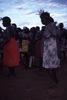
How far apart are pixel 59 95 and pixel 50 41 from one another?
1772mm

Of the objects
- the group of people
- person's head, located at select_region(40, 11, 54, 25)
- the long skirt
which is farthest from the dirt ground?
person's head, located at select_region(40, 11, 54, 25)

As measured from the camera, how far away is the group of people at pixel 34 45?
8805 mm

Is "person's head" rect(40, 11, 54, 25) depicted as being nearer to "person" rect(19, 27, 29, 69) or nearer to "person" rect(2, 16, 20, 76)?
"person" rect(2, 16, 20, 76)

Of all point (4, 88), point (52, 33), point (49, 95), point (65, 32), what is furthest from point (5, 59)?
point (65, 32)

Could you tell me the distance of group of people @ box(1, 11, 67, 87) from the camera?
8.80 metres

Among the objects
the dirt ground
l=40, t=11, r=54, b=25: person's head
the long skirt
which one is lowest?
the dirt ground

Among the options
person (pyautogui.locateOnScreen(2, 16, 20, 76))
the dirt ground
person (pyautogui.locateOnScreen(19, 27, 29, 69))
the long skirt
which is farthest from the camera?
person (pyautogui.locateOnScreen(19, 27, 29, 69))

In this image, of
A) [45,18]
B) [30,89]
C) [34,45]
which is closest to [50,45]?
[45,18]

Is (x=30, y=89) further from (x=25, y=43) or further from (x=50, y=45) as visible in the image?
(x=25, y=43)

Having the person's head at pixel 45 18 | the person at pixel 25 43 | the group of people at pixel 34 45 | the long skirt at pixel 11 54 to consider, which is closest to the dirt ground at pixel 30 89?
the group of people at pixel 34 45

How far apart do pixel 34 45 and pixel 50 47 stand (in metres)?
4.55

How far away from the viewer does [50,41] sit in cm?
882

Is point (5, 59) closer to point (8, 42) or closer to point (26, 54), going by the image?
point (8, 42)

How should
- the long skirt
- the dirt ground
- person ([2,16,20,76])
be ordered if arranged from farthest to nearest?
the long skirt < person ([2,16,20,76]) < the dirt ground
